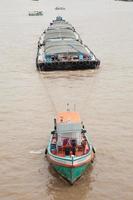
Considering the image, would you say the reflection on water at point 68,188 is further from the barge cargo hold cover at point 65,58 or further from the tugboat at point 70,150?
the barge cargo hold cover at point 65,58

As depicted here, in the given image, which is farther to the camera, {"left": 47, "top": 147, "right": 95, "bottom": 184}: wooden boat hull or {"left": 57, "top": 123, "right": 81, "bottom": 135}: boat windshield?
{"left": 57, "top": 123, "right": 81, "bottom": 135}: boat windshield

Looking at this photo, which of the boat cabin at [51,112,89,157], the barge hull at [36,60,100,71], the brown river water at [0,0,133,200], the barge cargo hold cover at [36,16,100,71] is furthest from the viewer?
the barge cargo hold cover at [36,16,100,71]

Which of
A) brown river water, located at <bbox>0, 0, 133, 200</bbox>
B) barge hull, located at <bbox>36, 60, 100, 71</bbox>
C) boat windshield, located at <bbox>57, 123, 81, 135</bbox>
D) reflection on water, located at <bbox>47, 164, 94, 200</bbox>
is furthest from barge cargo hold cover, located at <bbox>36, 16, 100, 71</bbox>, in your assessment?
reflection on water, located at <bbox>47, 164, 94, 200</bbox>

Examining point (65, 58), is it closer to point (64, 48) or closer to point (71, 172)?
point (64, 48)

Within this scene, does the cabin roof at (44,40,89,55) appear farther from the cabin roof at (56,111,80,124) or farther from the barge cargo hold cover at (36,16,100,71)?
the cabin roof at (56,111,80,124)

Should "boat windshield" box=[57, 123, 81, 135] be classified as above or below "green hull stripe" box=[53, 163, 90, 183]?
above

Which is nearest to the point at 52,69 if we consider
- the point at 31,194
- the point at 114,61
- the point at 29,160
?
the point at 114,61

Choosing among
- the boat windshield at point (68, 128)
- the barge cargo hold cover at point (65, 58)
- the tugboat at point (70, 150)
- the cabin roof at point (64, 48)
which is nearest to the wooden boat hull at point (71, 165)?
the tugboat at point (70, 150)
